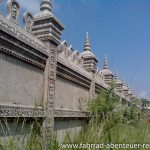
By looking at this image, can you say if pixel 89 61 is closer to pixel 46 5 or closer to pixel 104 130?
pixel 46 5

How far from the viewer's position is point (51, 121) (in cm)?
437

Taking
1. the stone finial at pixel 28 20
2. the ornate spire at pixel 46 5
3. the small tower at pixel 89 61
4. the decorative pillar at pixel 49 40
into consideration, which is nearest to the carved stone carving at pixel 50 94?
the decorative pillar at pixel 49 40

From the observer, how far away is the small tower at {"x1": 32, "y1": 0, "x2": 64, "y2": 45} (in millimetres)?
4555

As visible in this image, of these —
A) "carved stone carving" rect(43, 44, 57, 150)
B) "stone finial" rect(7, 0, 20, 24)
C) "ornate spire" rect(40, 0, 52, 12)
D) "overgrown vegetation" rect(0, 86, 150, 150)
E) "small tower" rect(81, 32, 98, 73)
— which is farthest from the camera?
"small tower" rect(81, 32, 98, 73)

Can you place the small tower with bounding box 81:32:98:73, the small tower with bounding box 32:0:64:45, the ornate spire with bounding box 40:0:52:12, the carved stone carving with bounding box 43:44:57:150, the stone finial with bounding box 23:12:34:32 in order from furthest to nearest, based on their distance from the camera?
the small tower with bounding box 81:32:98:73 < the ornate spire with bounding box 40:0:52:12 < the small tower with bounding box 32:0:64:45 < the stone finial with bounding box 23:12:34:32 < the carved stone carving with bounding box 43:44:57:150

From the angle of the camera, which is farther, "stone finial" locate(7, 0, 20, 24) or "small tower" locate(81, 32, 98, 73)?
"small tower" locate(81, 32, 98, 73)

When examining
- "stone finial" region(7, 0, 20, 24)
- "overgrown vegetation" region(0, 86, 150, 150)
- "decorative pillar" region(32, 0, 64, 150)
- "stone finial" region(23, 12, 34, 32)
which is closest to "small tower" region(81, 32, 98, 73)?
"overgrown vegetation" region(0, 86, 150, 150)

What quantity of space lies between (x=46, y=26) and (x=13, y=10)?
0.83m

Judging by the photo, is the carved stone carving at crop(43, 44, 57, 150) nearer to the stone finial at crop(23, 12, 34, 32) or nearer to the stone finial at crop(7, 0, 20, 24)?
the stone finial at crop(23, 12, 34, 32)

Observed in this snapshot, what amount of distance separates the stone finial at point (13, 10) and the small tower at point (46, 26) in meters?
0.69

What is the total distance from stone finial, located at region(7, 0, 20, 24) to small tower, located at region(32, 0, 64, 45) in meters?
0.69

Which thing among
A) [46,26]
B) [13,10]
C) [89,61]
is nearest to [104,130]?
[46,26]

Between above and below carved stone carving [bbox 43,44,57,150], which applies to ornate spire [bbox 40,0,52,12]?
above

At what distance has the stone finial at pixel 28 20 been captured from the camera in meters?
4.31
